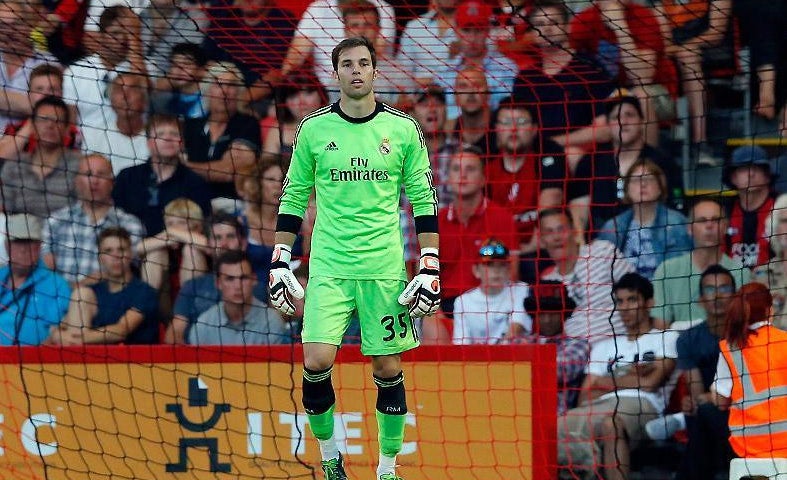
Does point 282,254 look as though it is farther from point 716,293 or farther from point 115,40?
point 716,293

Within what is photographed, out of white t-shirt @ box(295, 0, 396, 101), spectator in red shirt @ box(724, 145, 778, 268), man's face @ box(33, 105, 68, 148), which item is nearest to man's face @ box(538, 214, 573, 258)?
spectator in red shirt @ box(724, 145, 778, 268)

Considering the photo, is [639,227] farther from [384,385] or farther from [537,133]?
[384,385]

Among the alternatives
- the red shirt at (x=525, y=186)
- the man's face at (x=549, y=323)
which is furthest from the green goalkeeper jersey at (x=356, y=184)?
the red shirt at (x=525, y=186)

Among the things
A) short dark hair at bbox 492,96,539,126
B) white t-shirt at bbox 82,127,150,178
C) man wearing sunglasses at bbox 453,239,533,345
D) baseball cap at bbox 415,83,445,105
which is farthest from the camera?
white t-shirt at bbox 82,127,150,178

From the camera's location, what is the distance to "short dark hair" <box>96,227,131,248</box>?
8.27 meters

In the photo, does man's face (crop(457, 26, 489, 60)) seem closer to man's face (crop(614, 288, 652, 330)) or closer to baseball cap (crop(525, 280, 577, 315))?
Answer: baseball cap (crop(525, 280, 577, 315))

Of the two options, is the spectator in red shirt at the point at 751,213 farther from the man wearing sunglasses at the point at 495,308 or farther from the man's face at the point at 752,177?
the man wearing sunglasses at the point at 495,308

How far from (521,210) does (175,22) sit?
239 cm

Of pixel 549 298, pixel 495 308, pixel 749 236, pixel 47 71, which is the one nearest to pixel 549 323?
pixel 549 298

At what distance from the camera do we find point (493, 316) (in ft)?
26.3

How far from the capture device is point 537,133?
8.37 meters

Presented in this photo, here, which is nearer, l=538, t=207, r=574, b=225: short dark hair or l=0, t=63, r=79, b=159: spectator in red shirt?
l=538, t=207, r=574, b=225: short dark hair

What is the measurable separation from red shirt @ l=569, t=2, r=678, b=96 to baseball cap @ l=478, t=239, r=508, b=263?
3.91ft

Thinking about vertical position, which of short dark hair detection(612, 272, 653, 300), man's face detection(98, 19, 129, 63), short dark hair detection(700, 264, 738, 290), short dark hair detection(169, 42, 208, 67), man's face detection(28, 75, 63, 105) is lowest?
short dark hair detection(612, 272, 653, 300)
